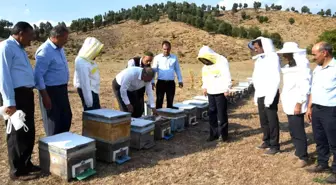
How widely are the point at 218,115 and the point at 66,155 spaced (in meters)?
3.19

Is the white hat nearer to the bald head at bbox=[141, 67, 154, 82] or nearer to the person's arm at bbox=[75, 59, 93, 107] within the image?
the bald head at bbox=[141, 67, 154, 82]

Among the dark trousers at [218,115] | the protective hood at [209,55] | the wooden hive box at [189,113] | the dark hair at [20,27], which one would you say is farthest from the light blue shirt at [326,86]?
the dark hair at [20,27]

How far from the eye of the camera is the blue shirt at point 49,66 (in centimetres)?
466

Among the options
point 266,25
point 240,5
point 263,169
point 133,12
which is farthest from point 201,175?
point 240,5

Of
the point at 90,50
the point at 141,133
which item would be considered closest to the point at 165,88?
the point at 141,133

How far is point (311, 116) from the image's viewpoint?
487 cm

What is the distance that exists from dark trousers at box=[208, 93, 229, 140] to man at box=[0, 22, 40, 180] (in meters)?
3.43

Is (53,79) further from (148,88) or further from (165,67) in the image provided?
(165,67)

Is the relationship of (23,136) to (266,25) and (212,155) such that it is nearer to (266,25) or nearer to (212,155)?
(212,155)

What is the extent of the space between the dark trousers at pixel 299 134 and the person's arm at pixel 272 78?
489 mm

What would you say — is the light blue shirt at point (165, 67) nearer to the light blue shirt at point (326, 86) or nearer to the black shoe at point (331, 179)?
the light blue shirt at point (326, 86)

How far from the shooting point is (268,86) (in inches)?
221

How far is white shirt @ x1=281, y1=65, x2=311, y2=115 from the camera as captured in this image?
4992 mm

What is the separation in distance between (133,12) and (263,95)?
50583mm
